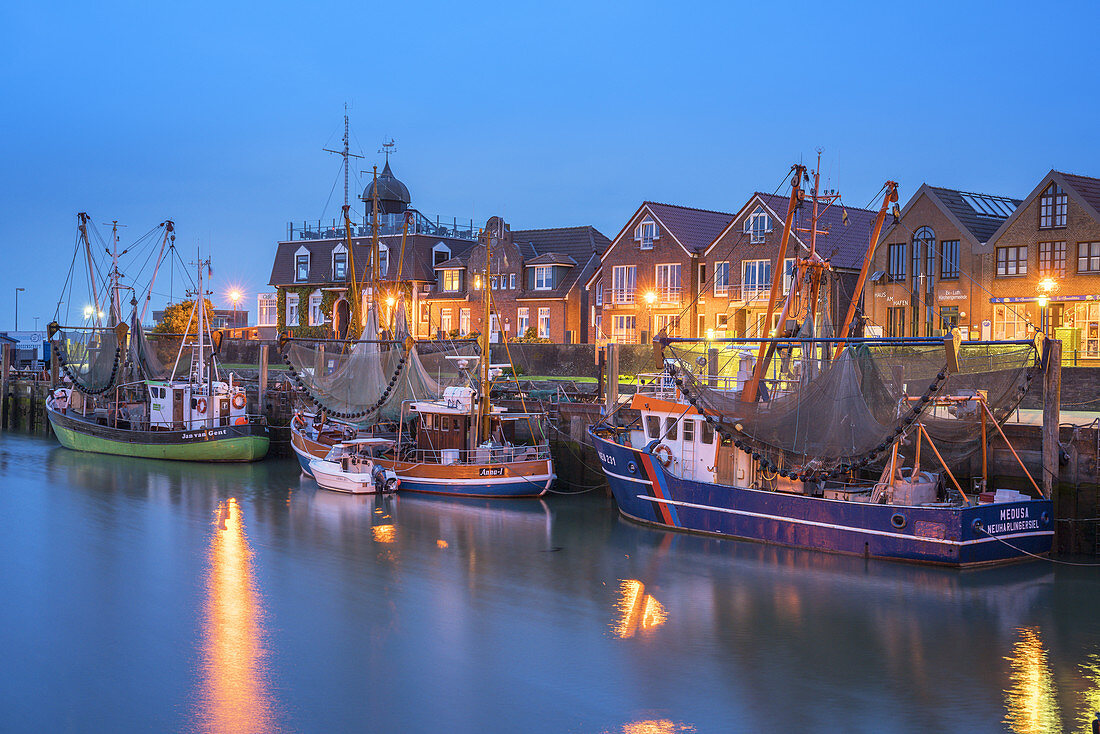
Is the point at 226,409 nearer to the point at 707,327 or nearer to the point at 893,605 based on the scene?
the point at 707,327

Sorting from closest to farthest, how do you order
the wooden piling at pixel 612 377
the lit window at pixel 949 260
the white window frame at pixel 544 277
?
the wooden piling at pixel 612 377 < the lit window at pixel 949 260 < the white window frame at pixel 544 277

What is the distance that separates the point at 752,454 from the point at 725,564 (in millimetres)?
2827

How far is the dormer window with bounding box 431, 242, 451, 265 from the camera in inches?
2697

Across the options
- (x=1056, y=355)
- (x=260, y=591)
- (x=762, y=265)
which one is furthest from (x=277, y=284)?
(x=1056, y=355)

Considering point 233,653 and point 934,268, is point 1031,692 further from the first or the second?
point 934,268

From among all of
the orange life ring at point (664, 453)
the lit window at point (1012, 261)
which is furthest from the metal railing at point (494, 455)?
the lit window at point (1012, 261)

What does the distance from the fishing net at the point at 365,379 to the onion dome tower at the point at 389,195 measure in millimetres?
33576

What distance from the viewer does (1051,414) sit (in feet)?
78.6

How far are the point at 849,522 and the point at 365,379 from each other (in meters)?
18.4

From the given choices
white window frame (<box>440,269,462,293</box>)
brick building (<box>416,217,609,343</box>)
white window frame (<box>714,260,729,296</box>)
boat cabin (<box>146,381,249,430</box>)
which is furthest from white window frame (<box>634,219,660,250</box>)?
boat cabin (<box>146,381,249,430</box>)

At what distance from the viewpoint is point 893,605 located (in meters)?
21.0

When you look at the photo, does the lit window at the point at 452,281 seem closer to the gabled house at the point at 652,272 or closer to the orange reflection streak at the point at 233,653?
the gabled house at the point at 652,272

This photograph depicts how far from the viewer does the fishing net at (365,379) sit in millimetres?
35750

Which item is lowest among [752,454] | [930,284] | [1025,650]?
[1025,650]
